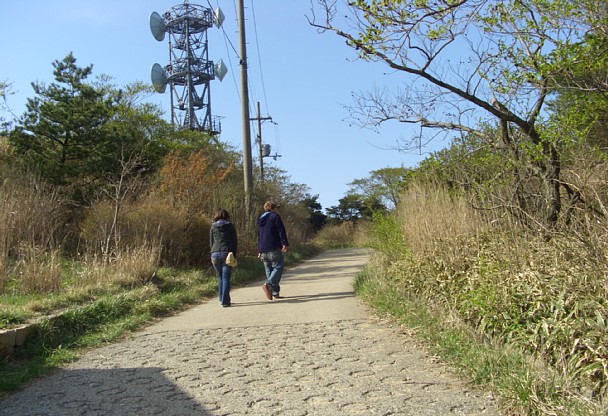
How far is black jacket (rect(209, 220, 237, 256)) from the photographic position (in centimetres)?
Result: 954

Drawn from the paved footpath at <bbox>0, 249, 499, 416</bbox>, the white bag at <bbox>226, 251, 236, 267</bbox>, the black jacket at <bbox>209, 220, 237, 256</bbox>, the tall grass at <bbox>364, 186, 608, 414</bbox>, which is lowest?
the paved footpath at <bbox>0, 249, 499, 416</bbox>

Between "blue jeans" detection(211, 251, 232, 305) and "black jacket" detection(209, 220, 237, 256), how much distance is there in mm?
107

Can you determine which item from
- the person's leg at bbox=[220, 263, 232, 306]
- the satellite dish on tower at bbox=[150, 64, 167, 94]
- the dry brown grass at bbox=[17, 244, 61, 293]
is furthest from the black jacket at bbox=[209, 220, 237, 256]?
the satellite dish on tower at bbox=[150, 64, 167, 94]

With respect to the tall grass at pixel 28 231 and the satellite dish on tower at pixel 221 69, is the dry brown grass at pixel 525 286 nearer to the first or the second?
the tall grass at pixel 28 231

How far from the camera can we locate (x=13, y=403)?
453cm

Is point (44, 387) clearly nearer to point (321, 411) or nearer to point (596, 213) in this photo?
point (321, 411)

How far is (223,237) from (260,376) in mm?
4817

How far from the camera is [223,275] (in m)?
9.16

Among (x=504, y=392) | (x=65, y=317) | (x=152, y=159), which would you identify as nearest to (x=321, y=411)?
(x=504, y=392)

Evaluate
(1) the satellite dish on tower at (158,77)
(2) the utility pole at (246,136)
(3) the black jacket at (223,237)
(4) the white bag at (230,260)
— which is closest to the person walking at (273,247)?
(3) the black jacket at (223,237)

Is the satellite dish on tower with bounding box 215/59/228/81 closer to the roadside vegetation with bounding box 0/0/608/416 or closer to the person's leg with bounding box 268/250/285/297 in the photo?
the roadside vegetation with bounding box 0/0/608/416

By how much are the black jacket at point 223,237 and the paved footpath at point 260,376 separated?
2.13 meters

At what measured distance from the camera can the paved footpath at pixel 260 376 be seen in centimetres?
417

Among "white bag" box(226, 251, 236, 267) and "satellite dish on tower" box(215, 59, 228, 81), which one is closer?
"white bag" box(226, 251, 236, 267)
